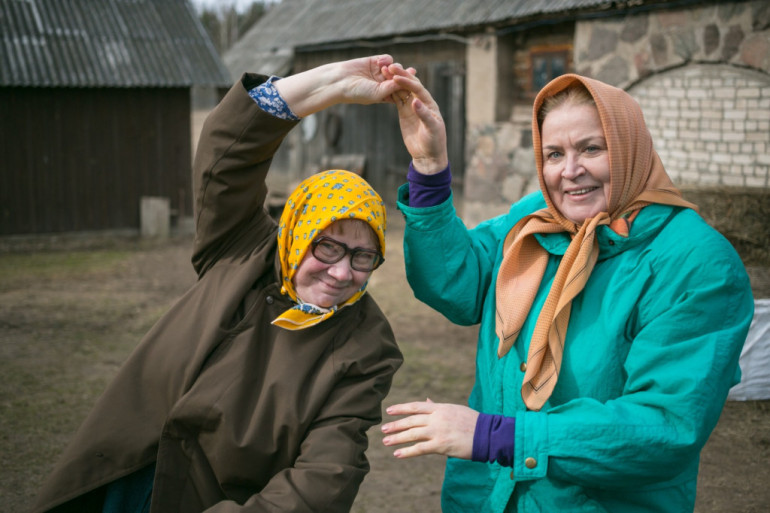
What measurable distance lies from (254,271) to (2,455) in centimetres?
289

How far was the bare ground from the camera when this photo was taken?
159 inches

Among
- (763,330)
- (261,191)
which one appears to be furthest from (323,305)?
(763,330)

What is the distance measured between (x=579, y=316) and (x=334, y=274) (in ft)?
2.13

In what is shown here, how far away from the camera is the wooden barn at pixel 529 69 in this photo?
6.99 meters

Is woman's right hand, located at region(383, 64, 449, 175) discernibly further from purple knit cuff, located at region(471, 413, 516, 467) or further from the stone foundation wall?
the stone foundation wall

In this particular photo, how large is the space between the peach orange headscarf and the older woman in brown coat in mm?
431

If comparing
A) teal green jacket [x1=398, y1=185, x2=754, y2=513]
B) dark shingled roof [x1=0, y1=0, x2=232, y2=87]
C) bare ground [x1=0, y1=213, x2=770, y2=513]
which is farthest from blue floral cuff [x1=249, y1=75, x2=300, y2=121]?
dark shingled roof [x1=0, y1=0, x2=232, y2=87]

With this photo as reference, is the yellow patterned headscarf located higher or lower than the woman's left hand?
higher

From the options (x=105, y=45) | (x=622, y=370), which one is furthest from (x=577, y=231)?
(x=105, y=45)

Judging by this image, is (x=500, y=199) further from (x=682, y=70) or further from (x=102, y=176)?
(x=102, y=176)

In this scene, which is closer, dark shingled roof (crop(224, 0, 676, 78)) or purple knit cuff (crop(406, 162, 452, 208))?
purple knit cuff (crop(406, 162, 452, 208))

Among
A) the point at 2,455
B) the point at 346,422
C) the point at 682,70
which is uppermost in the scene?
the point at 682,70

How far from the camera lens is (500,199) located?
1002 cm

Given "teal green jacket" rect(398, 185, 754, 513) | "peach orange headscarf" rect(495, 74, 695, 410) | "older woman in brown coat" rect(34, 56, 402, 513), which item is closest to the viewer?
"teal green jacket" rect(398, 185, 754, 513)
